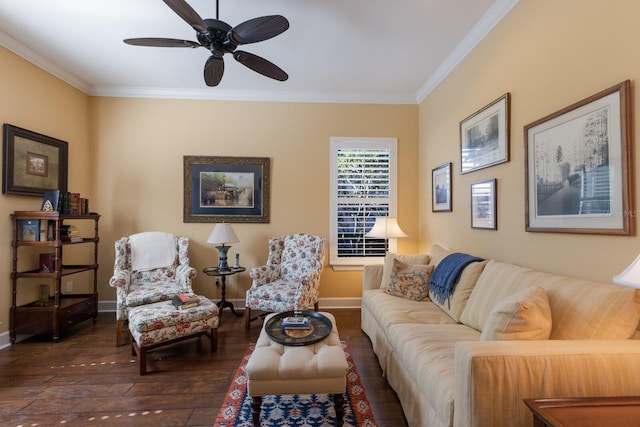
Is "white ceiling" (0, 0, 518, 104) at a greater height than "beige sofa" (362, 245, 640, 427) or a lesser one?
greater

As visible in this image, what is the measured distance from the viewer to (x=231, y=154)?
3990mm

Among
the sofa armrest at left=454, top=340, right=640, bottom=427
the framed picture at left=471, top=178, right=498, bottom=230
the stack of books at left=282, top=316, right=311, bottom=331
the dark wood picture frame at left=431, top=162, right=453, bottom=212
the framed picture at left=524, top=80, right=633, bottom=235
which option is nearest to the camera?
the sofa armrest at left=454, top=340, right=640, bottom=427

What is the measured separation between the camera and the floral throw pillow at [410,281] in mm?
2699

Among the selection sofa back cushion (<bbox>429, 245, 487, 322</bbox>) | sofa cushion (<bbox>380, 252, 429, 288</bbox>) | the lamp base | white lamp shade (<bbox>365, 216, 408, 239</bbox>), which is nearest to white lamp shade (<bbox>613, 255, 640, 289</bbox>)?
sofa back cushion (<bbox>429, 245, 487, 322</bbox>)

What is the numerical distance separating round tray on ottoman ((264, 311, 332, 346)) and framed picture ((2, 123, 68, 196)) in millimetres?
2976

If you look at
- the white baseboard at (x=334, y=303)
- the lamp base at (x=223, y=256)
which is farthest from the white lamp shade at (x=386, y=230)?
the lamp base at (x=223, y=256)

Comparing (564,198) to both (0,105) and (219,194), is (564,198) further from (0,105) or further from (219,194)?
(0,105)

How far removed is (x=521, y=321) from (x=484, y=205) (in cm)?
144

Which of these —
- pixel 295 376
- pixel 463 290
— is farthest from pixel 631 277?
pixel 295 376

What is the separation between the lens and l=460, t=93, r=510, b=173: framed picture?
7.63 ft

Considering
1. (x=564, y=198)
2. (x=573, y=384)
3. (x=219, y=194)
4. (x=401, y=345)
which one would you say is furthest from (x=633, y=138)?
(x=219, y=194)

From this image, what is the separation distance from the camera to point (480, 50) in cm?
265

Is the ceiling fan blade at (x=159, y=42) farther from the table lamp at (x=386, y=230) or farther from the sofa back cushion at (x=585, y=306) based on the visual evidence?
the sofa back cushion at (x=585, y=306)

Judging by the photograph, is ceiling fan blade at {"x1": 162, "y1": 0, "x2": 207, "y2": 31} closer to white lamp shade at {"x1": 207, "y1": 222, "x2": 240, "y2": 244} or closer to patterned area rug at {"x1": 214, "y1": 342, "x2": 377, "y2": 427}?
white lamp shade at {"x1": 207, "y1": 222, "x2": 240, "y2": 244}
